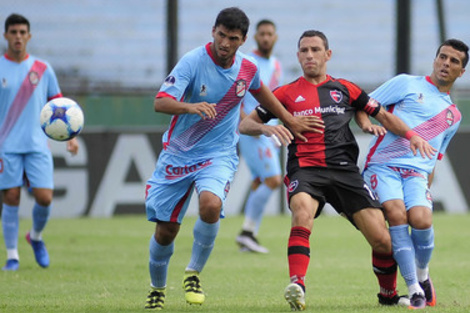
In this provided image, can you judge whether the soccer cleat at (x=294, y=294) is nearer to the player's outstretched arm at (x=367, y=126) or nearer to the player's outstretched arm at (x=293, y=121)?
the player's outstretched arm at (x=293, y=121)

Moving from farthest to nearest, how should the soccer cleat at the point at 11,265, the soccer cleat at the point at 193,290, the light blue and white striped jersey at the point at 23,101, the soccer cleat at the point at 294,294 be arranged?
the light blue and white striped jersey at the point at 23,101 → the soccer cleat at the point at 11,265 → the soccer cleat at the point at 193,290 → the soccer cleat at the point at 294,294

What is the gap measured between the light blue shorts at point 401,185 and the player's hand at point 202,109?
1594 millimetres

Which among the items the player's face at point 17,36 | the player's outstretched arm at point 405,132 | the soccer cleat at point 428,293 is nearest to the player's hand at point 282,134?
the player's outstretched arm at point 405,132

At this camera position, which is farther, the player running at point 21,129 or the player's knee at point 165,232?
the player running at point 21,129

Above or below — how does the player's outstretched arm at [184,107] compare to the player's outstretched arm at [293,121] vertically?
above

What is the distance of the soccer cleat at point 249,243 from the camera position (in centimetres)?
1117

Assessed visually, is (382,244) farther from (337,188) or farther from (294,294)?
(294,294)

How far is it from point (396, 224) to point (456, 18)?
48.0 ft

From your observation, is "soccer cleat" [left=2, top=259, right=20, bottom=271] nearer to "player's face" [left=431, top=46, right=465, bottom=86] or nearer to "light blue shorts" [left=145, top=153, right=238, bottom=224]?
"light blue shorts" [left=145, top=153, right=238, bottom=224]

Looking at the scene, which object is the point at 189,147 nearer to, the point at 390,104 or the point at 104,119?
the point at 390,104

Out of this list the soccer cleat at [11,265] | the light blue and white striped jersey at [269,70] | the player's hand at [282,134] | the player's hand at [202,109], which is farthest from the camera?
the light blue and white striped jersey at [269,70]

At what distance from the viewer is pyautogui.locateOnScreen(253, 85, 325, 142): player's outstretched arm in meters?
6.79

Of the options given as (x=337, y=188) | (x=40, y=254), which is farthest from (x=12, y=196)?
(x=337, y=188)

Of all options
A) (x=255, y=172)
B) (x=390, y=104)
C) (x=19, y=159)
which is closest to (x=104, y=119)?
(x=255, y=172)
